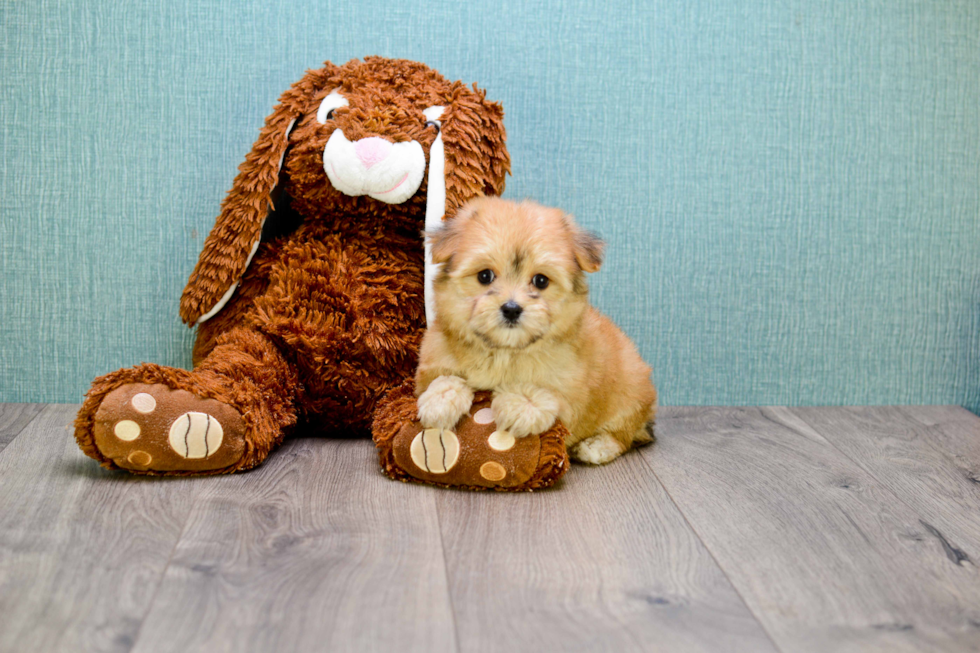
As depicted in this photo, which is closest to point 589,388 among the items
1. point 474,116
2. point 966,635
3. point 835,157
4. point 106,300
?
point 474,116

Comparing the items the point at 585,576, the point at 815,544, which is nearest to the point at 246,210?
the point at 585,576

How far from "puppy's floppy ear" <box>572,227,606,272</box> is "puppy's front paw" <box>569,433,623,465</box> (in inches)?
14.7

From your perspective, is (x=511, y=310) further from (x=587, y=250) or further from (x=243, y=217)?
(x=243, y=217)

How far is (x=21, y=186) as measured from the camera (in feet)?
6.15

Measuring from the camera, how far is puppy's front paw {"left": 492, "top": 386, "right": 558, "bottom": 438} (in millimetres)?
1401

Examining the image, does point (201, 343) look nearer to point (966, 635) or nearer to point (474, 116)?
point (474, 116)

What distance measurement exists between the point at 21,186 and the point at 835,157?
1892 mm

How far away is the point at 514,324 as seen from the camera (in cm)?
133

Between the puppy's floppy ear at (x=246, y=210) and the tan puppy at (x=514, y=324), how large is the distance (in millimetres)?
407

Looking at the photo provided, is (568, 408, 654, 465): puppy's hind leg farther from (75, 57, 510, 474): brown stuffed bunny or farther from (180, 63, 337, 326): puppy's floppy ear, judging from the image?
(180, 63, 337, 326): puppy's floppy ear

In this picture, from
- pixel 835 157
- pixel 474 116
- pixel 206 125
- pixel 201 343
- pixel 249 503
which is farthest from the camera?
pixel 835 157

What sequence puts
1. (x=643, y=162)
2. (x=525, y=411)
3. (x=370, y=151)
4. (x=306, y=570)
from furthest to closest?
(x=643, y=162) → (x=370, y=151) → (x=525, y=411) → (x=306, y=570)

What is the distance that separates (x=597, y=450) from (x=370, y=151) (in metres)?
0.71

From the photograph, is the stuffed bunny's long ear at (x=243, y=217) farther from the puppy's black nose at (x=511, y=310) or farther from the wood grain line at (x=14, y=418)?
the puppy's black nose at (x=511, y=310)
